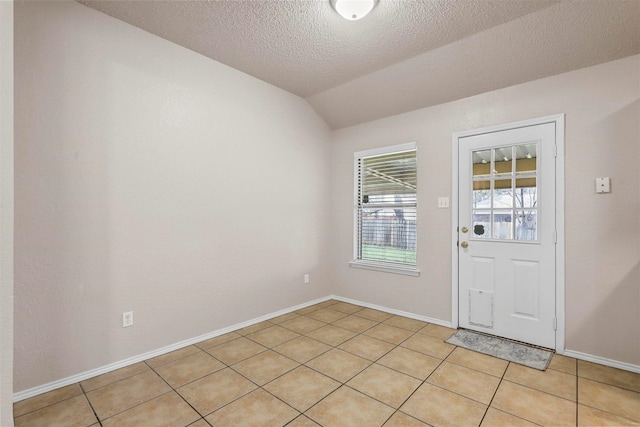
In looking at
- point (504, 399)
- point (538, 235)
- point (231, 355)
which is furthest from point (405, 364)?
point (538, 235)

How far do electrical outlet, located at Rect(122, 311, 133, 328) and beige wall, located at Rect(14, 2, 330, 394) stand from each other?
1.6 inches

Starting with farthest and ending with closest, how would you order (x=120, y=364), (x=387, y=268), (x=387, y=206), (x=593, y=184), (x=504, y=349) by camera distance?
(x=387, y=206) → (x=387, y=268) → (x=504, y=349) → (x=593, y=184) → (x=120, y=364)

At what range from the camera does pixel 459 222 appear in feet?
10.3

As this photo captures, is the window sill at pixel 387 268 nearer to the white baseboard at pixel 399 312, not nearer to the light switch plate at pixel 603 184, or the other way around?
the white baseboard at pixel 399 312

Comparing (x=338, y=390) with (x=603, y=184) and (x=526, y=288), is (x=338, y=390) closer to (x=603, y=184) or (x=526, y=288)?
(x=526, y=288)

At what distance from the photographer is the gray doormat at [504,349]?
7.97 feet

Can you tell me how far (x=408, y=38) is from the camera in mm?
2518

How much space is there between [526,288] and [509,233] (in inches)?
20.3

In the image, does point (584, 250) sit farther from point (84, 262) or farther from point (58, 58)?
point (58, 58)

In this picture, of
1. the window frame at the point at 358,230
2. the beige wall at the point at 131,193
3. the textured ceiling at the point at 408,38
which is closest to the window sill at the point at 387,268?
the window frame at the point at 358,230

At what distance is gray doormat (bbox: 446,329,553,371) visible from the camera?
2.43 metres

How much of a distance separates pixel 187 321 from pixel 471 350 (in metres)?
2.55

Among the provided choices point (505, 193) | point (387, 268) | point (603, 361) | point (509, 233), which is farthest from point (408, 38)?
point (603, 361)
